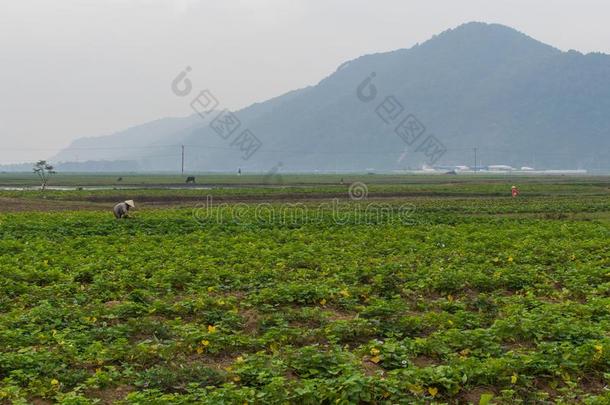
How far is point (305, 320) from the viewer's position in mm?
11430

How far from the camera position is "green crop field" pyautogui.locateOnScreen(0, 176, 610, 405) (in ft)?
26.7

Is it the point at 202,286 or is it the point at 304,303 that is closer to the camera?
the point at 304,303

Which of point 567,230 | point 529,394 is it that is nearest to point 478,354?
point 529,394

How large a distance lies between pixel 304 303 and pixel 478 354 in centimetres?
451

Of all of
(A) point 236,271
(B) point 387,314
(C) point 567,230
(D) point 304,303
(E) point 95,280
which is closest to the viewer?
(B) point 387,314

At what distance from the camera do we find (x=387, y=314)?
11.6 meters

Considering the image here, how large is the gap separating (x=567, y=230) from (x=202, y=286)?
16378 mm

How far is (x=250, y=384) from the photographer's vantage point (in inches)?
322

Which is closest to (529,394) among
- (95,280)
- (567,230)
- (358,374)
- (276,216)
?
(358,374)

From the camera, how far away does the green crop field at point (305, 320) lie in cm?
812

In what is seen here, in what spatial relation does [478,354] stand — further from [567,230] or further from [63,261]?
[567,230]

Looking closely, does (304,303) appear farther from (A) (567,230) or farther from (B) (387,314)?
(A) (567,230)

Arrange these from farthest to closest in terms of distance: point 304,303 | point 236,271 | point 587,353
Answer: point 236,271
point 304,303
point 587,353

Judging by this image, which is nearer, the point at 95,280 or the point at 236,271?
the point at 95,280
